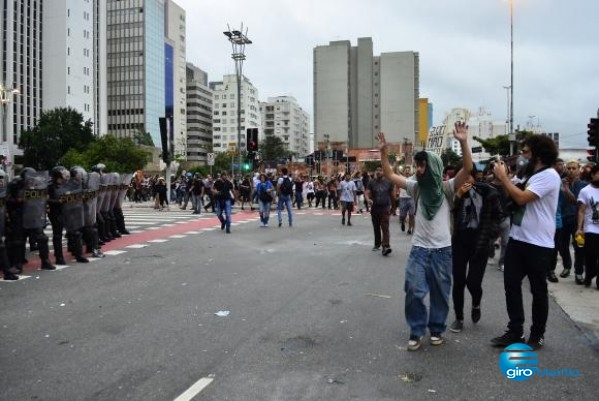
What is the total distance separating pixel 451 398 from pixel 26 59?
107 metres

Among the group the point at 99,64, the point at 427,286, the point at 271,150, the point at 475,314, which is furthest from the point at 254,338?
the point at 271,150

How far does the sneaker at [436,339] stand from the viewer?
503 cm

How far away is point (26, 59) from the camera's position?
9525cm

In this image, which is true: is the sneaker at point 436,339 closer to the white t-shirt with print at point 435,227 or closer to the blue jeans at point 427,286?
the blue jeans at point 427,286

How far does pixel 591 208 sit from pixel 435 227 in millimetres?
3816

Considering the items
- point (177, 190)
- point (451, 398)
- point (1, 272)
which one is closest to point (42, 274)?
point (1, 272)

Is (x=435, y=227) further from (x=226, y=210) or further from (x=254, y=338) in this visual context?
(x=226, y=210)

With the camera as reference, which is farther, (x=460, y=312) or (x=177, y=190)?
(x=177, y=190)

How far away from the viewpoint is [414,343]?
4879 millimetres

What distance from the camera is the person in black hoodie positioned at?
5445 mm

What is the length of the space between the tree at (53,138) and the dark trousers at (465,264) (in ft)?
232

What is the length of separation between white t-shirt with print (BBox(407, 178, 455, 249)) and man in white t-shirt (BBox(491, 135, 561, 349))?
1.80 feet

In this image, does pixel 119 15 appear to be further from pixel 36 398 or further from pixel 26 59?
pixel 36 398

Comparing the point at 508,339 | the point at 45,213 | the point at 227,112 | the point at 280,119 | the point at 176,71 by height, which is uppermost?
the point at 176,71
